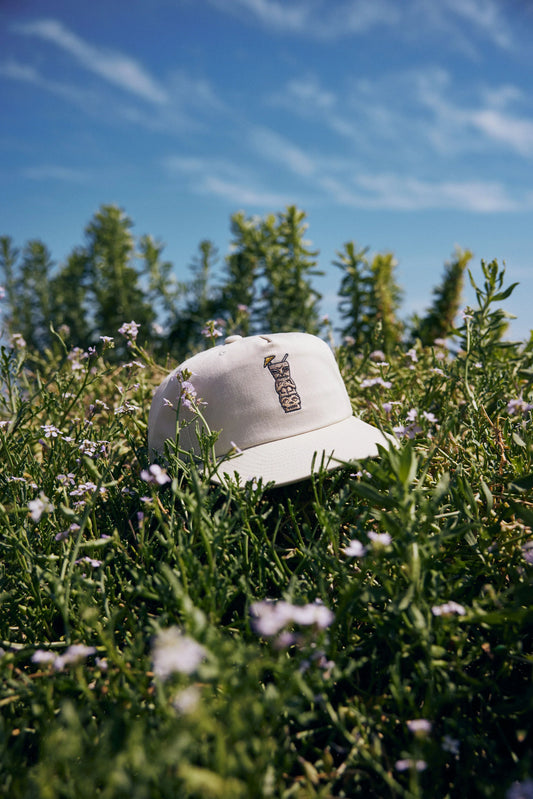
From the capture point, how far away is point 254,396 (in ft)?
6.34

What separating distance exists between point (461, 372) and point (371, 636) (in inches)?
49.5

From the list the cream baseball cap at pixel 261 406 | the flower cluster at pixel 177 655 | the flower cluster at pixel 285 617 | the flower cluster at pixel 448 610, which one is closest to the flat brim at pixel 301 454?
the cream baseball cap at pixel 261 406

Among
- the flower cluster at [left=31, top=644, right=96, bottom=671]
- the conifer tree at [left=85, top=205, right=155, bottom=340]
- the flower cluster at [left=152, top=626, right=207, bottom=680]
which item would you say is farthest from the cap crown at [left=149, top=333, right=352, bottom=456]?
the conifer tree at [left=85, top=205, right=155, bottom=340]

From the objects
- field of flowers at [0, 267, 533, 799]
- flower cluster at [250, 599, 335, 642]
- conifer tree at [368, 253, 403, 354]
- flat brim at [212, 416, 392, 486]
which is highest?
conifer tree at [368, 253, 403, 354]

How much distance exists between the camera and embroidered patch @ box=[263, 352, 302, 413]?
6.40 ft

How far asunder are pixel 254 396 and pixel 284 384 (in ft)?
0.44

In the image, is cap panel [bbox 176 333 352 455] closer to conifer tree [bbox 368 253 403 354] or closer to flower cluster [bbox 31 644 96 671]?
flower cluster [bbox 31 644 96 671]

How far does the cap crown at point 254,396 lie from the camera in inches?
75.9

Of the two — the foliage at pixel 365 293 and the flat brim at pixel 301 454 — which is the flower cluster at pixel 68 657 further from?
the foliage at pixel 365 293

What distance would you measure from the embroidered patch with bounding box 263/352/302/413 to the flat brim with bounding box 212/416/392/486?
123 millimetres

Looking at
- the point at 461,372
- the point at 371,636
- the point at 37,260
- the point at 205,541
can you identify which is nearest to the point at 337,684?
the point at 371,636

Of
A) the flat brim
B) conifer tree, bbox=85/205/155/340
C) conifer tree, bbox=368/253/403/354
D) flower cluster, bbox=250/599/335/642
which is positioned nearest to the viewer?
flower cluster, bbox=250/599/335/642

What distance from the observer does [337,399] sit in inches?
81.5

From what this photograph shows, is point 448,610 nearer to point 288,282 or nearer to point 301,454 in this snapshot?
point 301,454
